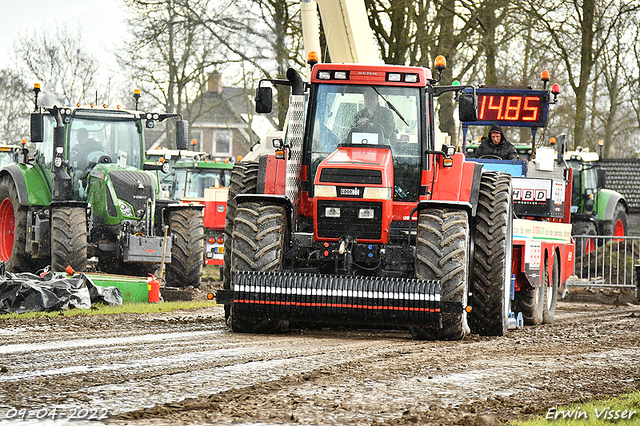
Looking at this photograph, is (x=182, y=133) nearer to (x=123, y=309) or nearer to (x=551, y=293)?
(x=123, y=309)

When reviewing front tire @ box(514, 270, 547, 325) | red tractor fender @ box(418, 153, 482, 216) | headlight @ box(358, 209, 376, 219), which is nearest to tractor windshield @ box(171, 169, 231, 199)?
front tire @ box(514, 270, 547, 325)

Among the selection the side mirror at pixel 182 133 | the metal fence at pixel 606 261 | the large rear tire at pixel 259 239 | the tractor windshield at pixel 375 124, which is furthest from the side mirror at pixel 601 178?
the large rear tire at pixel 259 239

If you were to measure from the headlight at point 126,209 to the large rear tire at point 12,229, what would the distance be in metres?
1.71

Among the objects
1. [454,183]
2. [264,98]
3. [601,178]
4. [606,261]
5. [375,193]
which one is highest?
[264,98]

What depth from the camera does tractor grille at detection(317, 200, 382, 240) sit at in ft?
28.9

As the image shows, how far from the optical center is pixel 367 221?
8.84 meters

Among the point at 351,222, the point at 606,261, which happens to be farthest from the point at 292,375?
the point at 606,261

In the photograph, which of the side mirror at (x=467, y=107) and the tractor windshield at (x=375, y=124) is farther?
the tractor windshield at (x=375, y=124)

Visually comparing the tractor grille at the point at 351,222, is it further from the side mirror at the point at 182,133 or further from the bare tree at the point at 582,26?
the bare tree at the point at 582,26

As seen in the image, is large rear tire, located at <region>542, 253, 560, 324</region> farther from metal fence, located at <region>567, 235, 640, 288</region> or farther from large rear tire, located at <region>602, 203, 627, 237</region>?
large rear tire, located at <region>602, 203, 627, 237</region>

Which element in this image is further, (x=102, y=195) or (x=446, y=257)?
(x=102, y=195)

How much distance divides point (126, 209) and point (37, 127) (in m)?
1.91

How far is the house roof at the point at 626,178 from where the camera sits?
29.7 m

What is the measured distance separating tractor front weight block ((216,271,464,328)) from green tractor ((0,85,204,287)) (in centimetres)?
617
